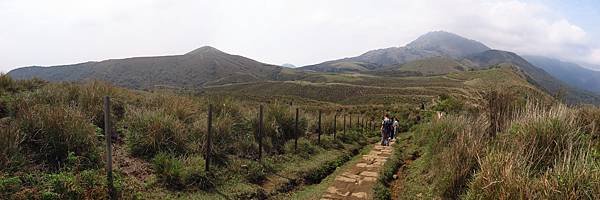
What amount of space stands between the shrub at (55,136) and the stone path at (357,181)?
507 centimetres

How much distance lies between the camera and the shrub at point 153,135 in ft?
30.9

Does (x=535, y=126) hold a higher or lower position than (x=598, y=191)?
higher

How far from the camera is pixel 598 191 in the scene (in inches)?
184

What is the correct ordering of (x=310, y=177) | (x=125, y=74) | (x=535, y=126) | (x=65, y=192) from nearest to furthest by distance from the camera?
1. (x=65, y=192)
2. (x=535, y=126)
3. (x=310, y=177)
4. (x=125, y=74)

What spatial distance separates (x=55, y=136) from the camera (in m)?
7.59

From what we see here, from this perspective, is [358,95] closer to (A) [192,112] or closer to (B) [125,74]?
(A) [192,112]

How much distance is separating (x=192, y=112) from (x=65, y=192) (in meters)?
6.34

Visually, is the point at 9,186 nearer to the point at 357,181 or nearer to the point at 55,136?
the point at 55,136

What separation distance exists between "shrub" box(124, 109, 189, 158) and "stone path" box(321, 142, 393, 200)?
387 centimetres

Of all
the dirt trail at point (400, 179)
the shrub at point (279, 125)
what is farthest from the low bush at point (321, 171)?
the dirt trail at point (400, 179)

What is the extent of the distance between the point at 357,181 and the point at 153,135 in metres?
5.38

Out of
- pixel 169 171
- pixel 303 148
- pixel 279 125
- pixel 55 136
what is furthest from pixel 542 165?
pixel 279 125

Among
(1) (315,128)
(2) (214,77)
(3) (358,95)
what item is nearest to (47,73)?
(2) (214,77)

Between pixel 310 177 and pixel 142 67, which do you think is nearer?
pixel 310 177
